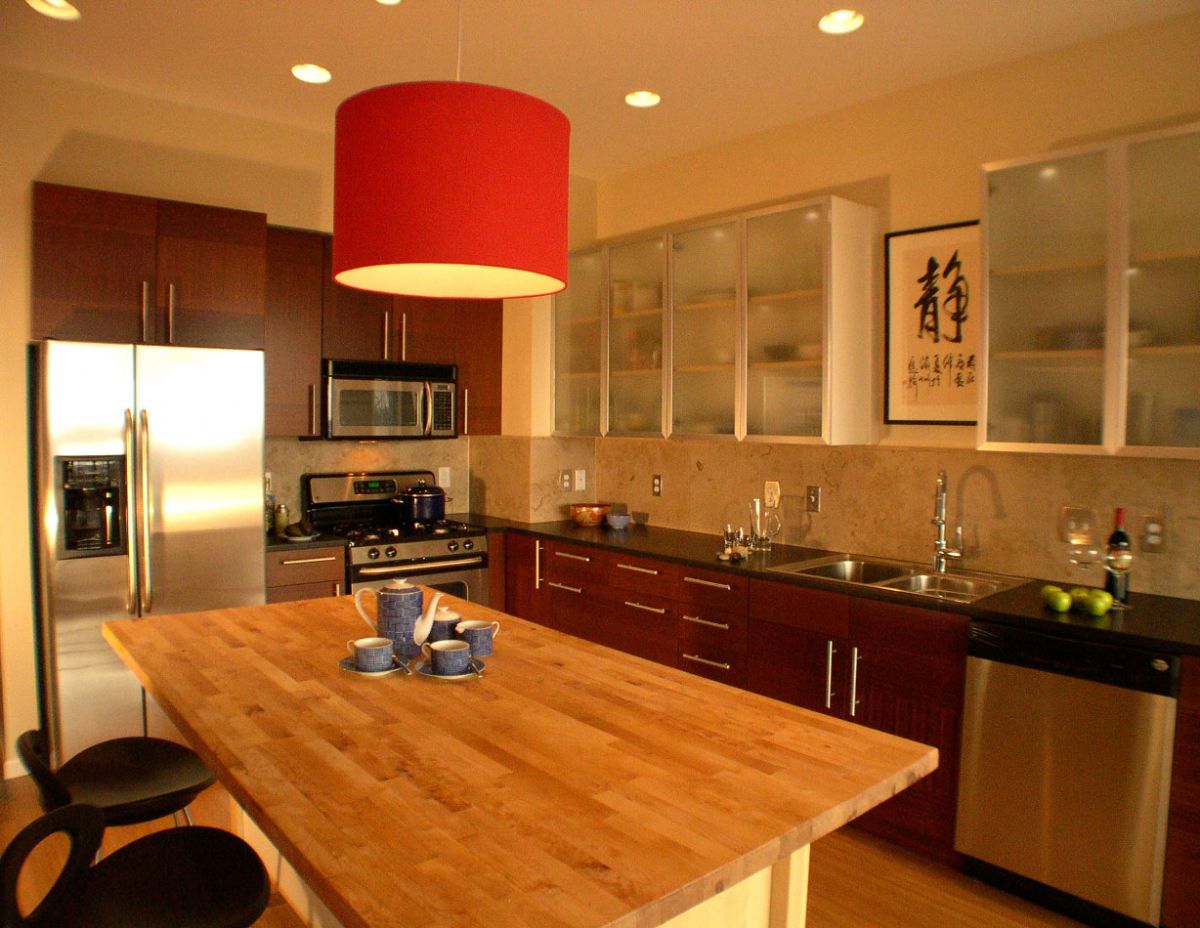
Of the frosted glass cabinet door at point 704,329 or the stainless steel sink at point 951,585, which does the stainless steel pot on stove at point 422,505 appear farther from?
the stainless steel sink at point 951,585

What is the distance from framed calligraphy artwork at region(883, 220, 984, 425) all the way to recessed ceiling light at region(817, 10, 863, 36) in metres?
0.87

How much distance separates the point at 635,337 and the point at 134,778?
2951mm

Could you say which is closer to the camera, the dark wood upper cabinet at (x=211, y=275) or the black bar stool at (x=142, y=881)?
the black bar stool at (x=142, y=881)

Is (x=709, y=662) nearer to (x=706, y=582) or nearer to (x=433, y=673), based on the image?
(x=706, y=582)

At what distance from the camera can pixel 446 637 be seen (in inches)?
87.6

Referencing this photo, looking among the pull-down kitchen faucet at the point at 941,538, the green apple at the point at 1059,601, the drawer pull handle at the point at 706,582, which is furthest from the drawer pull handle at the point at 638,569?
A: the green apple at the point at 1059,601

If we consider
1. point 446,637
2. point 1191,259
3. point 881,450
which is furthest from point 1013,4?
point 446,637

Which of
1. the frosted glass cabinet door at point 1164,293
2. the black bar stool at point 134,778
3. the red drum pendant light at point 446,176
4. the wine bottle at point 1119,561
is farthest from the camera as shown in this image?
the wine bottle at point 1119,561

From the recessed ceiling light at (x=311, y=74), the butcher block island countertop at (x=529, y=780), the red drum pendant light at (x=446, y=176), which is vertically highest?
the recessed ceiling light at (x=311, y=74)

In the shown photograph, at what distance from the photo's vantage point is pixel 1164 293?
2.61 metres

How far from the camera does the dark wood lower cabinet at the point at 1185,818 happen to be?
7.57ft

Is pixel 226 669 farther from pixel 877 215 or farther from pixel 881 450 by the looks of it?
pixel 877 215

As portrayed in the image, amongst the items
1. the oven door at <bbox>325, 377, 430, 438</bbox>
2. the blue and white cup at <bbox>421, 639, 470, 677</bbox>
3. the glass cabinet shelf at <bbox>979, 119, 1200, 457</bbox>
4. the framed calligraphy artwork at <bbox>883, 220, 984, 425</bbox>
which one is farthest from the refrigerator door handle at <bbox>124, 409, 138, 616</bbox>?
the glass cabinet shelf at <bbox>979, 119, 1200, 457</bbox>

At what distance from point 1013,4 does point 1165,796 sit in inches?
93.6
